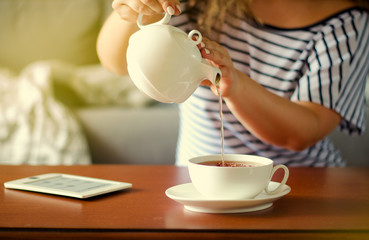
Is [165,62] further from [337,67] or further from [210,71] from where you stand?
[337,67]

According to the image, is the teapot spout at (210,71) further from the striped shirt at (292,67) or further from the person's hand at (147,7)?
the striped shirt at (292,67)

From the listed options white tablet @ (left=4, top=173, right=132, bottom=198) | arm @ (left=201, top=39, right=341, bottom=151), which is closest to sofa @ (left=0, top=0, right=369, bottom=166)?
arm @ (left=201, top=39, right=341, bottom=151)

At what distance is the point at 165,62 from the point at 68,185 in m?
0.29

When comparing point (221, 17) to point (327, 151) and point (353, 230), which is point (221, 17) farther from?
point (353, 230)

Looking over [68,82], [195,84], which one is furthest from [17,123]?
[195,84]

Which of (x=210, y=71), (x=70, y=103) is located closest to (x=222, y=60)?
(x=210, y=71)

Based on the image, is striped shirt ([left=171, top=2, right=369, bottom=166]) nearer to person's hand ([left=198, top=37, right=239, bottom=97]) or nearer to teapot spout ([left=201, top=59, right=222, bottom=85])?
person's hand ([left=198, top=37, right=239, bottom=97])

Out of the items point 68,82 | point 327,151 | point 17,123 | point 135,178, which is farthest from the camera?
point 68,82

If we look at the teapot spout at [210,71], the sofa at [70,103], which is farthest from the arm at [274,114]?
the sofa at [70,103]

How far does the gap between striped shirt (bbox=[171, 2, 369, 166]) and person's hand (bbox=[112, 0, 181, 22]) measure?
445mm

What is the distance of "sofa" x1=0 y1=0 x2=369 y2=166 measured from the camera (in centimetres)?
213

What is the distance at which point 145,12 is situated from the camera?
2.67 ft

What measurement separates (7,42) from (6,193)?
2.06 m

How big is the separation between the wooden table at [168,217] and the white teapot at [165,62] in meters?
0.18
